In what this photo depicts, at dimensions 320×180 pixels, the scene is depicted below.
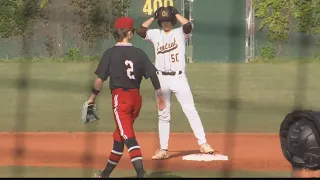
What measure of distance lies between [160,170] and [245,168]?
3.11 ft

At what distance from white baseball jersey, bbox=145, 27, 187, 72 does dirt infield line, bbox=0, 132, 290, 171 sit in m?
1.08

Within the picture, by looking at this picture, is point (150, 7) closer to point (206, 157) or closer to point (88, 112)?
point (206, 157)

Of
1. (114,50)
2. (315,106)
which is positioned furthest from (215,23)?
(114,50)

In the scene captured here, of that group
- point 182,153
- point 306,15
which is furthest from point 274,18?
point 182,153

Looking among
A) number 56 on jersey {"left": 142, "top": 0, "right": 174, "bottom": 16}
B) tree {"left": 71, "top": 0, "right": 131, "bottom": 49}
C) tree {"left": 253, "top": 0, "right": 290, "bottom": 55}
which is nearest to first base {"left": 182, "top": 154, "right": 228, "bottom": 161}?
tree {"left": 71, "top": 0, "right": 131, "bottom": 49}

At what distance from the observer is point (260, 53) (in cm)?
2597

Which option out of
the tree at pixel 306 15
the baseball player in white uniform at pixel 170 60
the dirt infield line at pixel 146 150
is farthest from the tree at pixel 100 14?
the baseball player in white uniform at pixel 170 60

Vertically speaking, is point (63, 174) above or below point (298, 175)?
below

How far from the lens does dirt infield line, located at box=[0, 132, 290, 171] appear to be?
28.5ft

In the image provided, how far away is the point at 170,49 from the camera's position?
8516 mm

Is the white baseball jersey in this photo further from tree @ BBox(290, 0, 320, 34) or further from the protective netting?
the protective netting

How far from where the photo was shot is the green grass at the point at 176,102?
13.6 metres

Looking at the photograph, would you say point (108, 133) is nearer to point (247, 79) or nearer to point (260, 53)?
point (247, 79)

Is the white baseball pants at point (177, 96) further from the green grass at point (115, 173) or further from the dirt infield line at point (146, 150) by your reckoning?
the green grass at point (115, 173)
